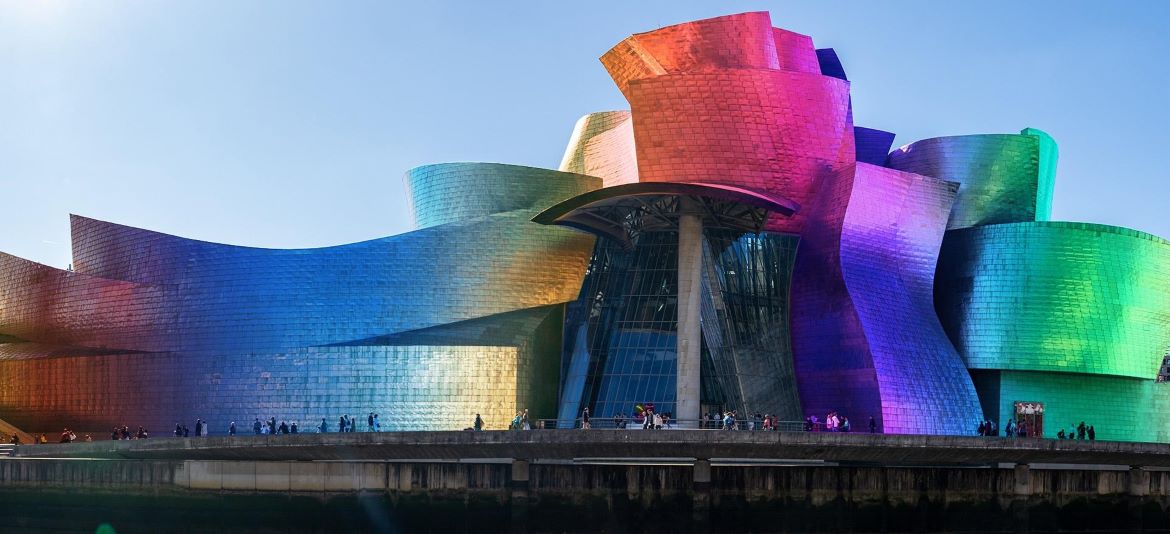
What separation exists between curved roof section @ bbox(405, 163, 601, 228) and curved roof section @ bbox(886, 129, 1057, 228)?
14.5 meters

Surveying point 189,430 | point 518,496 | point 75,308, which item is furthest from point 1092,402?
point 75,308

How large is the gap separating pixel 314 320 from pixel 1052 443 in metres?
24.9

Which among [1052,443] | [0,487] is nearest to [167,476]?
[0,487]

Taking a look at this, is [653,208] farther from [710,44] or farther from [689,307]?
[710,44]

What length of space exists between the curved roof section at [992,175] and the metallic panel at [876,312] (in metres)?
5.14

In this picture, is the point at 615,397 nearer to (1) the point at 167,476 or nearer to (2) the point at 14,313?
(1) the point at 167,476

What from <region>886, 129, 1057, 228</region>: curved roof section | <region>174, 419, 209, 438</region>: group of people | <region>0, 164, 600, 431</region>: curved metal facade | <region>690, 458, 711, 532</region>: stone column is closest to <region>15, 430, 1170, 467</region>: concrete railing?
<region>690, 458, 711, 532</region>: stone column

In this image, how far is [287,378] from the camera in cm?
4725

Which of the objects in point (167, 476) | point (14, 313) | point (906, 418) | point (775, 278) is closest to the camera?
point (167, 476)

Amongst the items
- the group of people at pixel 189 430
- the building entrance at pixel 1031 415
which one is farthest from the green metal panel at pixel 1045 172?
the group of people at pixel 189 430

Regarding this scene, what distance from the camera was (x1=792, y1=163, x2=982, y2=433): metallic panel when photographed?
46000mm

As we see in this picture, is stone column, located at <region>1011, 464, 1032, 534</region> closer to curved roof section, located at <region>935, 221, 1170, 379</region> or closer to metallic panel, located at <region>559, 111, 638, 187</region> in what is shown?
curved roof section, located at <region>935, 221, 1170, 379</region>

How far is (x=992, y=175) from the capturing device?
54.5m

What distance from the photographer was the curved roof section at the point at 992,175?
178 feet
